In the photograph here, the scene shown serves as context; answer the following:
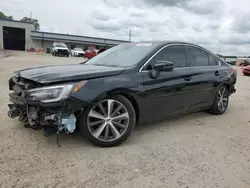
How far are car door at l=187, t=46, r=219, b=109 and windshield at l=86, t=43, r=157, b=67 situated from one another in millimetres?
1053

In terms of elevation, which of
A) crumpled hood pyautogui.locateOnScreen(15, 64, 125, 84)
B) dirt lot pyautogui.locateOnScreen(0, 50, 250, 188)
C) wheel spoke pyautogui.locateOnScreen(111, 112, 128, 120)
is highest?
crumpled hood pyautogui.locateOnScreen(15, 64, 125, 84)

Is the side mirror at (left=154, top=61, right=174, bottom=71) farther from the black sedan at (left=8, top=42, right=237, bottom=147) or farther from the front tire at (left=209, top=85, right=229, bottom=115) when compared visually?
the front tire at (left=209, top=85, right=229, bottom=115)

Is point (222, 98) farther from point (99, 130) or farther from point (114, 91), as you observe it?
point (99, 130)

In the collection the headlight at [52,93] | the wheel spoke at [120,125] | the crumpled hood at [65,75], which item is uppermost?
the crumpled hood at [65,75]

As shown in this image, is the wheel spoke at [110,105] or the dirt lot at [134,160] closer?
the dirt lot at [134,160]

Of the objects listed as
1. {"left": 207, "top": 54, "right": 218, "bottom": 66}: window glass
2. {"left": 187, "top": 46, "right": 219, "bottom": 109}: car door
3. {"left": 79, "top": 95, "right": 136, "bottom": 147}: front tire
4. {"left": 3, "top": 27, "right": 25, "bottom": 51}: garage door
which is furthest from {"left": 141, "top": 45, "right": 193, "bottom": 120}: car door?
{"left": 3, "top": 27, "right": 25, "bottom": 51}: garage door

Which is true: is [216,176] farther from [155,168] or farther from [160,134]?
[160,134]

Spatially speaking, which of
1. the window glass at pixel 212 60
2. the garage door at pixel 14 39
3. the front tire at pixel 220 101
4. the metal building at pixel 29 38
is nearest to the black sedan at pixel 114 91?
the window glass at pixel 212 60

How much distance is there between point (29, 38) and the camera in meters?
47.7

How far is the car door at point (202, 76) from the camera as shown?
4449mm

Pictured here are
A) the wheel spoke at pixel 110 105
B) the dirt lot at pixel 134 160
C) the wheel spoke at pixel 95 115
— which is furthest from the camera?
the wheel spoke at pixel 110 105

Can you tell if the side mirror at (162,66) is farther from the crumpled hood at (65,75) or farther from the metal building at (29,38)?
the metal building at (29,38)

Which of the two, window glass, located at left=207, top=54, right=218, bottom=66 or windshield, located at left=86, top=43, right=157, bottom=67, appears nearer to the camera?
windshield, located at left=86, top=43, right=157, bottom=67

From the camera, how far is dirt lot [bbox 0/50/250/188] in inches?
98.1
